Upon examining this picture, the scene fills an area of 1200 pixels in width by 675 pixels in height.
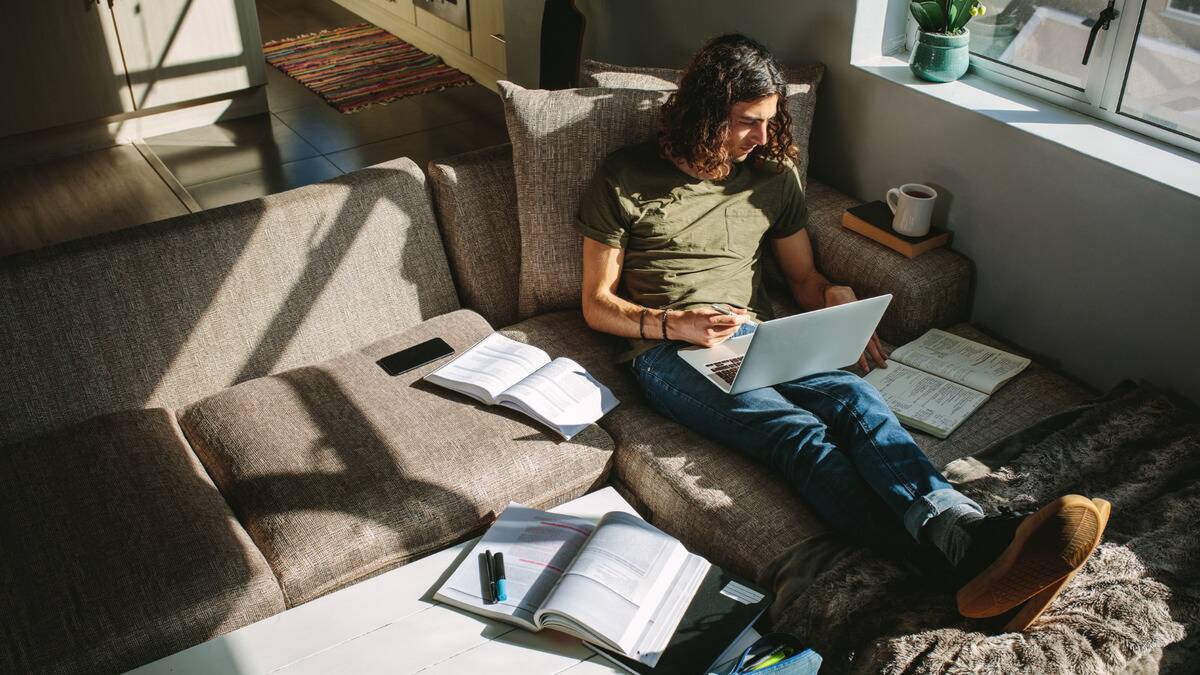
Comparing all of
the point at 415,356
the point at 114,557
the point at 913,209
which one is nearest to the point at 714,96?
the point at 913,209

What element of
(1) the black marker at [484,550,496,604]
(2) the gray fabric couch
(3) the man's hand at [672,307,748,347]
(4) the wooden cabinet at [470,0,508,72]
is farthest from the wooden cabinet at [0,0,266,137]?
(1) the black marker at [484,550,496,604]

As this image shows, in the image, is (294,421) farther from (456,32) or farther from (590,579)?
(456,32)

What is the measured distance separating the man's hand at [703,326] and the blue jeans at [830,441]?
0.16 feet

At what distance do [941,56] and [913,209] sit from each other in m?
0.43

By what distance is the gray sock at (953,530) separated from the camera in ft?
5.51

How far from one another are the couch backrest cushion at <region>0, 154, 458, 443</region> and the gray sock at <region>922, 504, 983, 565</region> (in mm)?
1336

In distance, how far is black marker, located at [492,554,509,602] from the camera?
1.60m

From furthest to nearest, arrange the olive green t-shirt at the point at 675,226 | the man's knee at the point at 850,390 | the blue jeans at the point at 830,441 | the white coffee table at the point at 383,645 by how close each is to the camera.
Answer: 1. the olive green t-shirt at the point at 675,226
2. the man's knee at the point at 850,390
3. the blue jeans at the point at 830,441
4. the white coffee table at the point at 383,645

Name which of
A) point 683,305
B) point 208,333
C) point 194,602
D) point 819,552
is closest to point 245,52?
point 208,333

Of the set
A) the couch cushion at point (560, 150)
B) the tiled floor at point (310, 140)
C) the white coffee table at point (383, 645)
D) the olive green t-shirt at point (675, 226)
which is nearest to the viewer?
the white coffee table at point (383, 645)

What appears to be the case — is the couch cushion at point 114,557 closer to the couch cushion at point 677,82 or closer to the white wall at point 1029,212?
the couch cushion at point 677,82

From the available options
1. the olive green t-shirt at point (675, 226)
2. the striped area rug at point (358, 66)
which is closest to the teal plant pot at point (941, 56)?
the olive green t-shirt at point (675, 226)

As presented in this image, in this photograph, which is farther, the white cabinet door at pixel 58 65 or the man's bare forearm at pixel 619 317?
the white cabinet door at pixel 58 65

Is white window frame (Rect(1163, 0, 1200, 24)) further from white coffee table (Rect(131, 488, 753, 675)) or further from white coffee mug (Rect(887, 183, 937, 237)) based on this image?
white coffee table (Rect(131, 488, 753, 675))
